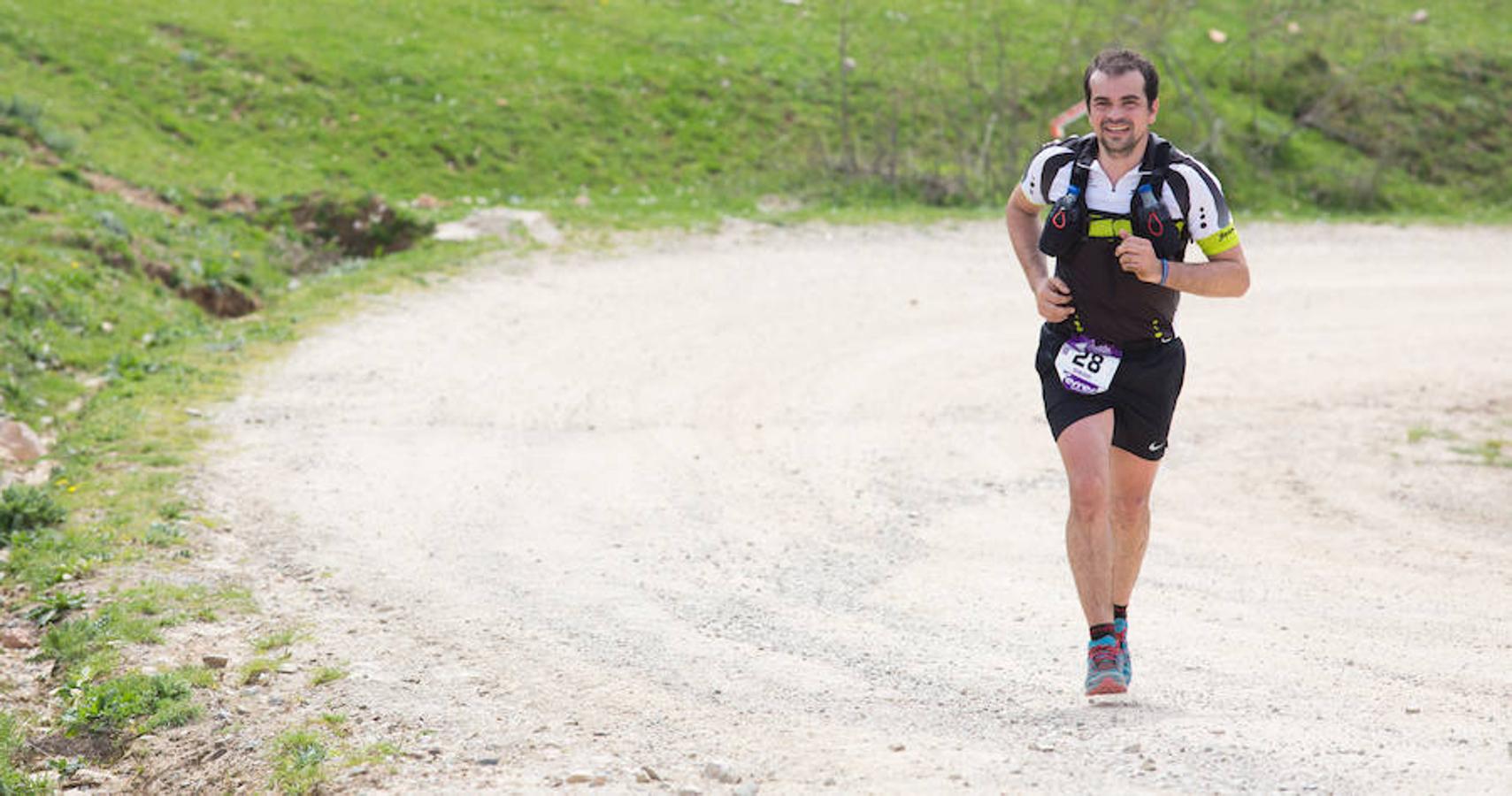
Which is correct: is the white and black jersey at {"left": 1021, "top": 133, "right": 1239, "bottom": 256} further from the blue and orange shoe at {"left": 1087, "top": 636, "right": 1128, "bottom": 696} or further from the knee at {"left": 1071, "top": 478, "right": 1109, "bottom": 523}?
the blue and orange shoe at {"left": 1087, "top": 636, "right": 1128, "bottom": 696}

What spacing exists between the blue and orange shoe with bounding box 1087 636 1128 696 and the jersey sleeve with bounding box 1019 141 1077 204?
168 centimetres

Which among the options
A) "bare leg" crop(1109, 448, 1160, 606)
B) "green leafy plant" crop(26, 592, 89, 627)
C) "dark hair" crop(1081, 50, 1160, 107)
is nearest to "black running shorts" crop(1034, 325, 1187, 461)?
"bare leg" crop(1109, 448, 1160, 606)

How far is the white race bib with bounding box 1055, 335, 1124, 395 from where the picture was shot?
5977 mm

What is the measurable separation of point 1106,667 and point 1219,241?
5.36ft

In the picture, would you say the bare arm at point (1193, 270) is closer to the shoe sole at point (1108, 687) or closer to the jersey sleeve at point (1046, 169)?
the jersey sleeve at point (1046, 169)

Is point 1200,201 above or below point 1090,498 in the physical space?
above

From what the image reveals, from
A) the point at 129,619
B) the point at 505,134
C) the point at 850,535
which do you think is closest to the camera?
the point at 129,619

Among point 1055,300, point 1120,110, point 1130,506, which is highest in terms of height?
point 1120,110

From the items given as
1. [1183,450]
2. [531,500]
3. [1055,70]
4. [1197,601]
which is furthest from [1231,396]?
[1055,70]

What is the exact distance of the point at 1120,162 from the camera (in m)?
5.83

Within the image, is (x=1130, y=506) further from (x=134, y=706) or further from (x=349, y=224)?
(x=349, y=224)

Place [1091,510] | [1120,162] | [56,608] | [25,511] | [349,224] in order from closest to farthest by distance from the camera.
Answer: [1120,162]
[1091,510]
[56,608]
[25,511]
[349,224]

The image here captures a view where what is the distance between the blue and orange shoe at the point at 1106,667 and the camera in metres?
6.08

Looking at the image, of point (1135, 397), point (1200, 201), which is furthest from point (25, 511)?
point (1200, 201)
